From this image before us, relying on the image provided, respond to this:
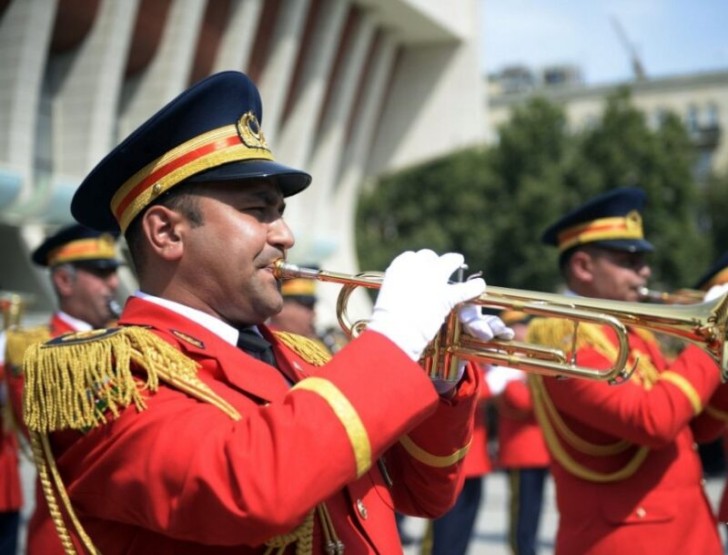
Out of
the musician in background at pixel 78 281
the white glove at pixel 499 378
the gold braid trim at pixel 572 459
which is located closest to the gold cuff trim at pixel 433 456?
the gold braid trim at pixel 572 459

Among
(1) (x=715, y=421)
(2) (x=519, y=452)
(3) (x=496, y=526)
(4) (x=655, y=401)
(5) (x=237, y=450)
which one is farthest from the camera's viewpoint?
(3) (x=496, y=526)

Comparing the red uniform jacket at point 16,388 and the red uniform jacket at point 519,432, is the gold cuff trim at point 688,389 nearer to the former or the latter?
the red uniform jacket at point 16,388

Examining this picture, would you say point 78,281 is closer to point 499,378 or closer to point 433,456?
point 433,456

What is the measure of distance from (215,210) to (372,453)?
2.16 ft

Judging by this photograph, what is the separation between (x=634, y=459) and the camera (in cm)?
385

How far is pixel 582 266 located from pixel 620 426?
853 mm

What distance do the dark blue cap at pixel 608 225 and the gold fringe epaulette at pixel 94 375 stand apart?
8.31ft

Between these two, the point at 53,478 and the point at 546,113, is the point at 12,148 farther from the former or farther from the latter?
the point at 546,113

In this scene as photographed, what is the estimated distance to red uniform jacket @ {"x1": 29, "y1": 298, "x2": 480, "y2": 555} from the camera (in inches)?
71.1

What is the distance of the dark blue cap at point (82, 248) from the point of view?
514cm

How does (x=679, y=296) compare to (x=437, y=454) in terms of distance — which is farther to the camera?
(x=679, y=296)

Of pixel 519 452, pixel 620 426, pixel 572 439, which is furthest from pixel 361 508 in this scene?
pixel 519 452

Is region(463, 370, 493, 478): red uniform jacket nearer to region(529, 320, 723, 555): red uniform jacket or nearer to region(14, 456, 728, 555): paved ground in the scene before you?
region(14, 456, 728, 555): paved ground

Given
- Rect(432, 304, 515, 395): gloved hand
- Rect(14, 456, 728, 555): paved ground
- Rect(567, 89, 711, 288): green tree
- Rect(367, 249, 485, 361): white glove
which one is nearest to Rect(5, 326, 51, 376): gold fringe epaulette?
Rect(432, 304, 515, 395): gloved hand
